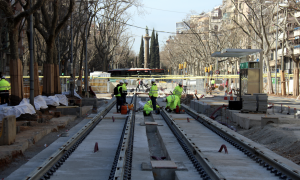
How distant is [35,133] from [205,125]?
23.4ft

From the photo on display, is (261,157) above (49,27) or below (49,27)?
below

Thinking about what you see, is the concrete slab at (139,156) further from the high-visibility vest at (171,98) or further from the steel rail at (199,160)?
the high-visibility vest at (171,98)

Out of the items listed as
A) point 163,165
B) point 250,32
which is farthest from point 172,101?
point 250,32

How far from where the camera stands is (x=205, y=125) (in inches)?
623

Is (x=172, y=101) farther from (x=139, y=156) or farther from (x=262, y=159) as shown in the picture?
(x=262, y=159)

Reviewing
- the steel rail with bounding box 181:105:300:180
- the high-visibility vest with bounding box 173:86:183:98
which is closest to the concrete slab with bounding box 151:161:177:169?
the steel rail with bounding box 181:105:300:180

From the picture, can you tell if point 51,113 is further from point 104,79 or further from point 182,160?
point 104,79

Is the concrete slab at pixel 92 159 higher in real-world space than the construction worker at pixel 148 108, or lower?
lower

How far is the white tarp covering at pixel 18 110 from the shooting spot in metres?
14.0

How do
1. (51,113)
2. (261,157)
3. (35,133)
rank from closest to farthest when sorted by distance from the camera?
(261,157) < (35,133) < (51,113)

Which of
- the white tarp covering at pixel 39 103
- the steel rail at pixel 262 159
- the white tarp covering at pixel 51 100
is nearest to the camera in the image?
the steel rail at pixel 262 159

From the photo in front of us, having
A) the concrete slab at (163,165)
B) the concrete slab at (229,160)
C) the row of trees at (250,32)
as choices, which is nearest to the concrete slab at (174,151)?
the concrete slab at (163,165)

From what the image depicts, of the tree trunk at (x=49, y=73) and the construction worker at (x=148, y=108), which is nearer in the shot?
the construction worker at (x=148, y=108)

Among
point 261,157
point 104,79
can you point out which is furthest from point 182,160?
point 104,79
